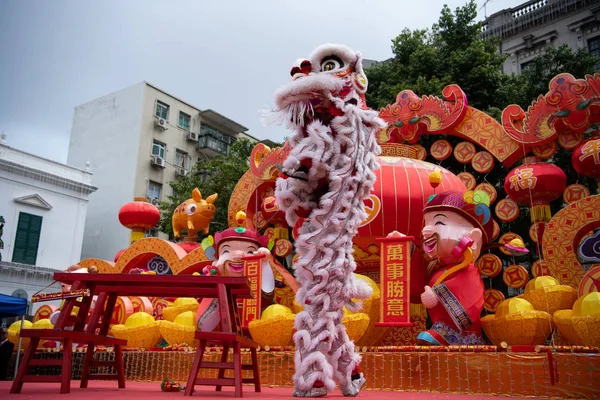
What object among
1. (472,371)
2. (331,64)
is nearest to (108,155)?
(331,64)

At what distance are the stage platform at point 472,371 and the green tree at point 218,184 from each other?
34.7 ft

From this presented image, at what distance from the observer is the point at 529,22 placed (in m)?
17.1

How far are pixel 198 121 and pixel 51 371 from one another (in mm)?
17366

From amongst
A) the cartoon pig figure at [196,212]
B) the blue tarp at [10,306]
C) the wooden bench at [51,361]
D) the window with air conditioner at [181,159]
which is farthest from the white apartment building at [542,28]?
the wooden bench at [51,361]

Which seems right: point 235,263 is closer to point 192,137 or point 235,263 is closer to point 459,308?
point 459,308

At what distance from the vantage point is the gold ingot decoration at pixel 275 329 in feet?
23.7

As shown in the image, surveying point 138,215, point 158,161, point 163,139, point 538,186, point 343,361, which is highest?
point 163,139

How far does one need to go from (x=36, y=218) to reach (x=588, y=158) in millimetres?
14976

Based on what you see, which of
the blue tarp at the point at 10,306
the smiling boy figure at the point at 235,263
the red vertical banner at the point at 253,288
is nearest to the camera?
the blue tarp at the point at 10,306

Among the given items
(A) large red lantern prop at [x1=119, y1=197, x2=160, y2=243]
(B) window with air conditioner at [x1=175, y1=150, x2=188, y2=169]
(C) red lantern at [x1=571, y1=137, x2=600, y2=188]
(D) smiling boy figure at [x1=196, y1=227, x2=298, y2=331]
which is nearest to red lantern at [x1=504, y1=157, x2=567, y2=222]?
(C) red lantern at [x1=571, y1=137, x2=600, y2=188]

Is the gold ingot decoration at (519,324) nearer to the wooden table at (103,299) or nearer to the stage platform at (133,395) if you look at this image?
the stage platform at (133,395)

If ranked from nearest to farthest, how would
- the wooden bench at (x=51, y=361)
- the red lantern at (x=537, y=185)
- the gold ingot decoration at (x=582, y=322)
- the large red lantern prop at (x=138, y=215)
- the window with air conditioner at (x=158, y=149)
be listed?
1. the wooden bench at (x=51, y=361)
2. the gold ingot decoration at (x=582, y=322)
3. the red lantern at (x=537, y=185)
4. the large red lantern prop at (x=138, y=215)
5. the window with air conditioner at (x=158, y=149)

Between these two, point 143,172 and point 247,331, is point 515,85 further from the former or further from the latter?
point 143,172

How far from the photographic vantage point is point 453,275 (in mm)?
6523
